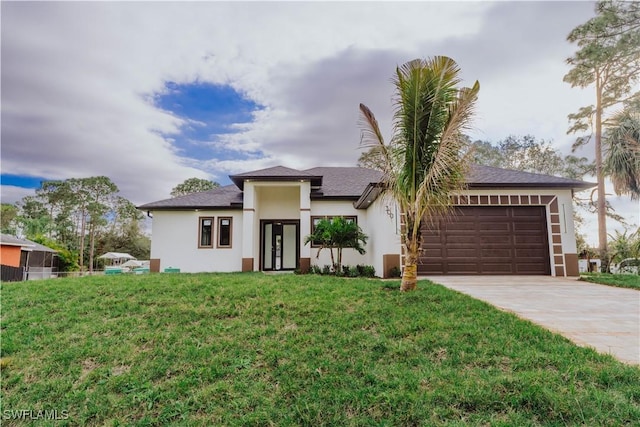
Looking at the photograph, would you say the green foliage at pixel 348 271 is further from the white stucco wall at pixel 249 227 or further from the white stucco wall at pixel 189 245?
the white stucco wall at pixel 189 245

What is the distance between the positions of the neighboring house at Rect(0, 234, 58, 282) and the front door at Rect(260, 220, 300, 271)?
37.4ft

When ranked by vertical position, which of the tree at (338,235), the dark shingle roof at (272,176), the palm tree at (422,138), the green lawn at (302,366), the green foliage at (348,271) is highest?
the dark shingle roof at (272,176)

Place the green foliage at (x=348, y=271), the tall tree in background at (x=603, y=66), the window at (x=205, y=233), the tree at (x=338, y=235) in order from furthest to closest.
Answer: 1. the window at (x=205, y=233)
2. the tall tree in background at (x=603, y=66)
3. the green foliage at (x=348, y=271)
4. the tree at (x=338, y=235)

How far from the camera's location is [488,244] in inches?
419

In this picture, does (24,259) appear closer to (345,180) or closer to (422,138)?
(345,180)

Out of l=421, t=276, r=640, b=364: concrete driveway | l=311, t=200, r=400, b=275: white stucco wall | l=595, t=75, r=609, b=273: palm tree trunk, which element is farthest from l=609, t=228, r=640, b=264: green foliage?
l=311, t=200, r=400, b=275: white stucco wall

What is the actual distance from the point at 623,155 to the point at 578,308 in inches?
423

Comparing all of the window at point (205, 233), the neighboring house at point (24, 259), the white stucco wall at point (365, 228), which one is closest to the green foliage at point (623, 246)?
the white stucco wall at point (365, 228)

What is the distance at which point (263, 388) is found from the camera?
329 centimetres

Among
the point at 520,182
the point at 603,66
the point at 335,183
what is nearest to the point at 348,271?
the point at 335,183

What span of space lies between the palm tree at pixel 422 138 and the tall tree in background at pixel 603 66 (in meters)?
12.0

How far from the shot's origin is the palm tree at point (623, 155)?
1210 cm

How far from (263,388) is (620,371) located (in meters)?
3.57

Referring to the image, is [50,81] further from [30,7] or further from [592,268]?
[592,268]
